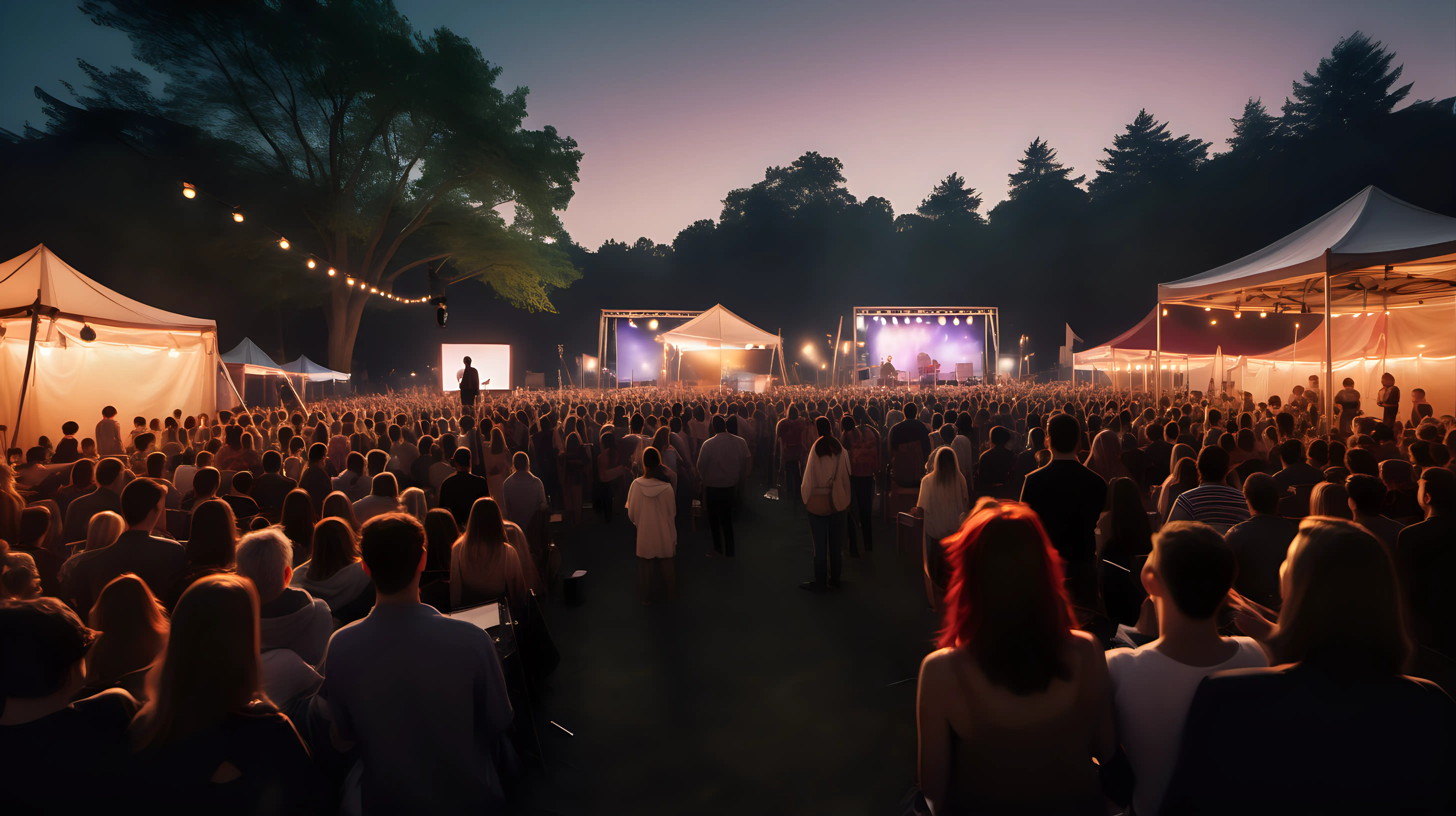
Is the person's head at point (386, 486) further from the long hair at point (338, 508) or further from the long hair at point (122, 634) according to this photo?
the long hair at point (122, 634)

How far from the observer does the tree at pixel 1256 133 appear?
121 feet

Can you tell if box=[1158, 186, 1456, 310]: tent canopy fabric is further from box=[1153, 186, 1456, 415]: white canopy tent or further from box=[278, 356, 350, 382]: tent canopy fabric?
box=[278, 356, 350, 382]: tent canopy fabric

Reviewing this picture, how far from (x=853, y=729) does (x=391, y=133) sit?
2688cm

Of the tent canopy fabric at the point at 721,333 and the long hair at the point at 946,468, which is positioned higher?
the tent canopy fabric at the point at 721,333

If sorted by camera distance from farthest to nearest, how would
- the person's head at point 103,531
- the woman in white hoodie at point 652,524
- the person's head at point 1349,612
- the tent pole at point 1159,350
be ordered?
the tent pole at point 1159,350, the woman in white hoodie at point 652,524, the person's head at point 103,531, the person's head at point 1349,612

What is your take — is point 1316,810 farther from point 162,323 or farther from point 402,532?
point 162,323

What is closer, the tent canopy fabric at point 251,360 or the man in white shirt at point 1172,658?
the man in white shirt at point 1172,658

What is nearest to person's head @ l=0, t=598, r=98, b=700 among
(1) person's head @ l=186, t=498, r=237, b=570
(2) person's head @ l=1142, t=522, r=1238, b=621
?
(1) person's head @ l=186, t=498, r=237, b=570

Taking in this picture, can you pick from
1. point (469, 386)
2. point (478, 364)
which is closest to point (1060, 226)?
point (478, 364)

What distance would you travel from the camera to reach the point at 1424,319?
12391 millimetres

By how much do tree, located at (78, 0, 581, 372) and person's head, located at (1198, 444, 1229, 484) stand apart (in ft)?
72.2

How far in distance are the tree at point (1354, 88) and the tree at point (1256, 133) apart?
173 centimetres

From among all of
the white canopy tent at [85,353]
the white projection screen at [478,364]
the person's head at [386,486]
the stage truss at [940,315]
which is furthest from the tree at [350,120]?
the person's head at [386,486]

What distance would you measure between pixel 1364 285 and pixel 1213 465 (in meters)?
11.6
